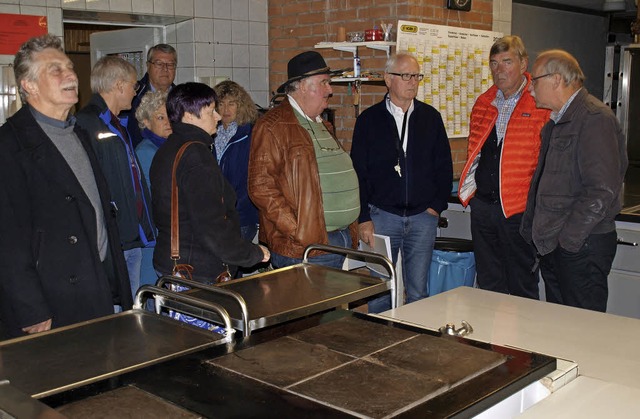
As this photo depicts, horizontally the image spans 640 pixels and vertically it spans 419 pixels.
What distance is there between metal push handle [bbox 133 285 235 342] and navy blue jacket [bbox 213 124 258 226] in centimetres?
199

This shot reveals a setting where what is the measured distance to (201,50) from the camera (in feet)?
15.9

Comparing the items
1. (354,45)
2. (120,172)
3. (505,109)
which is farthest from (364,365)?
(354,45)

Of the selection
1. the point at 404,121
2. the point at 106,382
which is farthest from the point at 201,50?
the point at 106,382

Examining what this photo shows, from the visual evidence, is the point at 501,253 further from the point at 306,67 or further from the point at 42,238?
the point at 42,238

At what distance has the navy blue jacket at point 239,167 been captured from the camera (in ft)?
12.8

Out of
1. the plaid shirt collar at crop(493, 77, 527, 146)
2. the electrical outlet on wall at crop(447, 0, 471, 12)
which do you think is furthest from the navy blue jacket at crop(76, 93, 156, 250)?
the electrical outlet on wall at crop(447, 0, 471, 12)

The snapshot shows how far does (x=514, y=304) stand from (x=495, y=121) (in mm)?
1501

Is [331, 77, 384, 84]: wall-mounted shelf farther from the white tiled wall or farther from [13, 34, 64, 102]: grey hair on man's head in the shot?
[13, 34, 64, 102]: grey hair on man's head

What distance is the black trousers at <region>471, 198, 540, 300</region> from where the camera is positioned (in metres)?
3.50

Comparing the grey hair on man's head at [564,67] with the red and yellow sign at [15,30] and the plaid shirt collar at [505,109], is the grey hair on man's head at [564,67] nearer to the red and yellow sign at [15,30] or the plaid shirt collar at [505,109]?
the plaid shirt collar at [505,109]

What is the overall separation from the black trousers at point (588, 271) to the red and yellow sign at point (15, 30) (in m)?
3.12

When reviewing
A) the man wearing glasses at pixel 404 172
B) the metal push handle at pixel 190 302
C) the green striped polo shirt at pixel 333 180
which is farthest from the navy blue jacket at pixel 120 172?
the metal push handle at pixel 190 302

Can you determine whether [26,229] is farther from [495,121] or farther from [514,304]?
[495,121]

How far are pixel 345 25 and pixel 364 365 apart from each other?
145 inches
